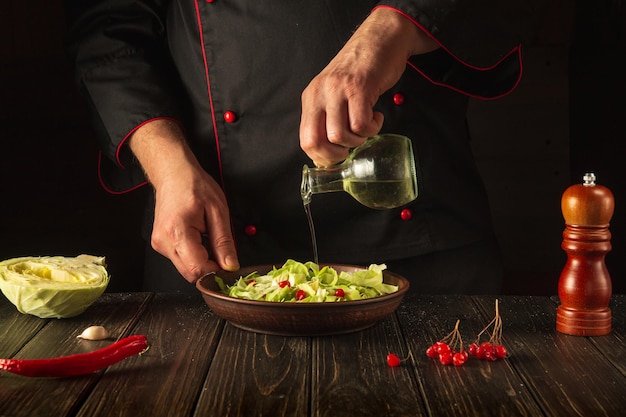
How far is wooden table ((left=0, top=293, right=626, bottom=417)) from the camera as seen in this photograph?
1277mm

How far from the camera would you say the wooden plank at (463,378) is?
127 cm

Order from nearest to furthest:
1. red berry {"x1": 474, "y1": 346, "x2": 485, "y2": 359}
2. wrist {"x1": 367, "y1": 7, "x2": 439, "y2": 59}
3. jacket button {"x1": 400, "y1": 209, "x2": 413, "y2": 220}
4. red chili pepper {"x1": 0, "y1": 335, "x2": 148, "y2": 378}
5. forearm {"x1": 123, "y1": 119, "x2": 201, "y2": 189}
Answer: red chili pepper {"x1": 0, "y1": 335, "x2": 148, "y2": 378} → red berry {"x1": 474, "y1": 346, "x2": 485, "y2": 359} → wrist {"x1": 367, "y1": 7, "x2": 439, "y2": 59} → forearm {"x1": 123, "y1": 119, "x2": 201, "y2": 189} → jacket button {"x1": 400, "y1": 209, "x2": 413, "y2": 220}

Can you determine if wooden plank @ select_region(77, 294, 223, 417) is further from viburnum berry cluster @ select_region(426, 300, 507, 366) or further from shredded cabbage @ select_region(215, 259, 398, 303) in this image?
viburnum berry cluster @ select_region(426, 300, 507, 366)

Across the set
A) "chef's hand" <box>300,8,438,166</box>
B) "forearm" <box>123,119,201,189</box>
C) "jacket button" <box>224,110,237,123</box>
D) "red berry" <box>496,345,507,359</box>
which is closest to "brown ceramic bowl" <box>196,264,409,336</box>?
"red berry" <box>496,345,507,359</box>

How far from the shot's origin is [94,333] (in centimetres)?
165

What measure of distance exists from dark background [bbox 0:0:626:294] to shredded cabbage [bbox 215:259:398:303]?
6.11 feet

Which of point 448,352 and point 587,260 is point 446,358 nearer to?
point 448,352

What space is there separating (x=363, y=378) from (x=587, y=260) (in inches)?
22.6

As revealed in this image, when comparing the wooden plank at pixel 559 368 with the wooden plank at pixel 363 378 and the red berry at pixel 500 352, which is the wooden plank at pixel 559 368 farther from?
the wooden plank at pixel 363 378

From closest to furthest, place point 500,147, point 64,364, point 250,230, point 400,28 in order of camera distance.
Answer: point 64,364 → point 400,28 → point 250,230 → point 500,147

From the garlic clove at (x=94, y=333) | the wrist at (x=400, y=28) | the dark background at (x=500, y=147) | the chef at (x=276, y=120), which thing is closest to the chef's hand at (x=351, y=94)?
the wrist at (x=400, y=28)

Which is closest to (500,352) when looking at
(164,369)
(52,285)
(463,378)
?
(463,378)

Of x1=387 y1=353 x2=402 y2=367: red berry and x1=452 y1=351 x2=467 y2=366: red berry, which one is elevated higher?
x1=387 y1=353 x2=402 y2=367: red berry

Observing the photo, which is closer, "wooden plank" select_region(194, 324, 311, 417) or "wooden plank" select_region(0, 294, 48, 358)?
"wooden plank" select_region(194, 324, 311, 417)
